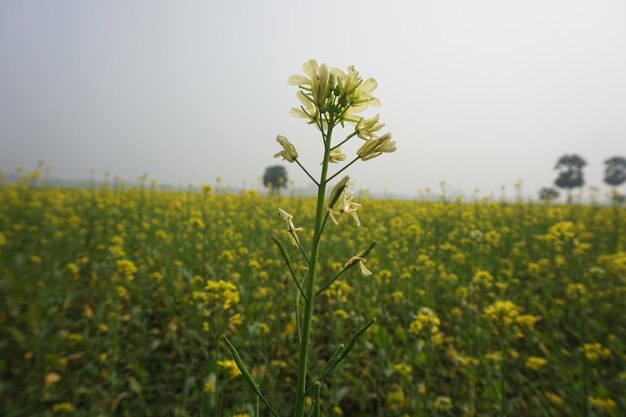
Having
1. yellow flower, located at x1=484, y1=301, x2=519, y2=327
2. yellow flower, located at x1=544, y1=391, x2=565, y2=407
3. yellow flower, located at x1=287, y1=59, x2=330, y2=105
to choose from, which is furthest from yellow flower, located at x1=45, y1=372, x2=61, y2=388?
yellow flower, located at x1=544, y1=391, x2=565, y2=407

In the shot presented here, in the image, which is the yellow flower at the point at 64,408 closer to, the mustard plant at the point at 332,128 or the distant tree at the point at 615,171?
the mustard plant at the point at 332,128

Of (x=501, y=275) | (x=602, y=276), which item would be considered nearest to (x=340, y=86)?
(x=501, y=275)

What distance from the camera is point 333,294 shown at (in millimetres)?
3633

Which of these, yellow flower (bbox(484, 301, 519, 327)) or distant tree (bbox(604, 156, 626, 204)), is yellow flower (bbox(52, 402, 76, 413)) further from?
distant tree (bbox(604, 156, 626, 204))

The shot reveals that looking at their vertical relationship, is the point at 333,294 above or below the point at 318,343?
above

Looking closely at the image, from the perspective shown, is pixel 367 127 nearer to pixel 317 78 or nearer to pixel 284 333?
pixel 317 78

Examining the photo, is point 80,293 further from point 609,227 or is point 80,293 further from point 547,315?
point 609,227

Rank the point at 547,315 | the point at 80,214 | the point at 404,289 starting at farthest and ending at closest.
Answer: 1. the point at 80,214
2. the point at 404,289
3. the point at 547,315

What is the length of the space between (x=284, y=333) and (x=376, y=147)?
2.64m

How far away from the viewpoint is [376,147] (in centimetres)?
102

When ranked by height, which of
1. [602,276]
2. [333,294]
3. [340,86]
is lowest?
[333,294]

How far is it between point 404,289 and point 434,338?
1.14 meters

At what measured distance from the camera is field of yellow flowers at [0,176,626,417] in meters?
2.41

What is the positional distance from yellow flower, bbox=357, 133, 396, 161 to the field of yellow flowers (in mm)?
1330
